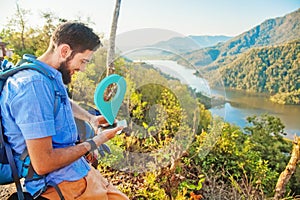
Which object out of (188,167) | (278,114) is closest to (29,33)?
(188,167)

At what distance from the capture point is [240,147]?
8.34ft

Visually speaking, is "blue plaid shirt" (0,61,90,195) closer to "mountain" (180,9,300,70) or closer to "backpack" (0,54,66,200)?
"backpack" (0,54,66,200)

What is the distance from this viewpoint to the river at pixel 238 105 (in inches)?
60.2

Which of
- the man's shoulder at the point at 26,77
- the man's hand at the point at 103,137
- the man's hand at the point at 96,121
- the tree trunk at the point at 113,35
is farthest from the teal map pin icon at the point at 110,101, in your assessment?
the tree trunk at the point at 113,35

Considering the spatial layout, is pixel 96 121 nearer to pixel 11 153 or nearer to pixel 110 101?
pixel 110 101

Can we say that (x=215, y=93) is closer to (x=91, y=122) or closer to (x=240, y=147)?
(x=91, y=122)

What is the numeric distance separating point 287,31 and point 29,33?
4972 mm

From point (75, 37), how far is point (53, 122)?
11.1 inches

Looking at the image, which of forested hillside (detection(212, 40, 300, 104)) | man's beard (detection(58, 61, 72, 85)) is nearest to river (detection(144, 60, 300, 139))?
forested hillside (detection(212, 40, 300, 104))

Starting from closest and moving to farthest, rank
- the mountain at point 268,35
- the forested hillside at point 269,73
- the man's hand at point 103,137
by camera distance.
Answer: the man's hand at point 103,137 < the forested hillside at point 269,73 < the mountain at point 268,35

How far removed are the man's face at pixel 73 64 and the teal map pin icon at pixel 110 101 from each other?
185 millimetres

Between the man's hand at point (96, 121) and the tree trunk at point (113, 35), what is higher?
the tree trunk at point (113, 35)

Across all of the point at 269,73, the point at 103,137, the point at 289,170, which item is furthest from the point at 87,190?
the point at 269,73

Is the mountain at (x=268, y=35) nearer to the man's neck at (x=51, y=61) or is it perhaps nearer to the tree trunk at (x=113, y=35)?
the tree trunk at (x=113, y=35)
